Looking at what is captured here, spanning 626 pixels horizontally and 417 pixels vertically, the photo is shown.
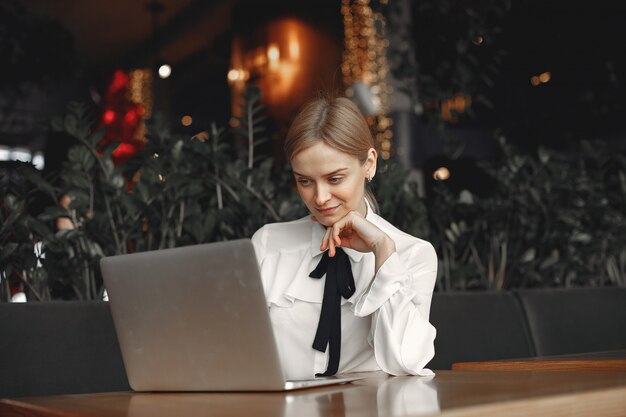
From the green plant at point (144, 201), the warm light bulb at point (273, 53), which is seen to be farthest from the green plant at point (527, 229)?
the warm light bulb at point (273, 53)

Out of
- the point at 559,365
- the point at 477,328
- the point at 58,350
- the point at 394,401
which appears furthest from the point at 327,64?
the point at 394,401

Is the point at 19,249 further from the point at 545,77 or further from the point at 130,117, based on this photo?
the point at 545,77

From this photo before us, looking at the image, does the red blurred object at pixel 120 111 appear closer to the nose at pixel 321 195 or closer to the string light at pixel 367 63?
the string light at pixel 367 63

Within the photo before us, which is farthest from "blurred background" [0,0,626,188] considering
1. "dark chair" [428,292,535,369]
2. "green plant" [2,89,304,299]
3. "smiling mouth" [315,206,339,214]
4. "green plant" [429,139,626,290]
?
"smiling mouth" [315,206,339,214]

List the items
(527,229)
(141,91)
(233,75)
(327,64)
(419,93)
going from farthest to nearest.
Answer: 1. (327,64)
2. (233,75)
3. (141,91)
4. (419,93)
5. (527,229)

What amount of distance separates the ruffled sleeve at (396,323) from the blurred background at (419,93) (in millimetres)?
600

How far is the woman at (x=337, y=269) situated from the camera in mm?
1619

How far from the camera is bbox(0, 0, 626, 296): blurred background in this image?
296cm

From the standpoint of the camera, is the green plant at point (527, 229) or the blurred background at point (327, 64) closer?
the green plant at point (527, 229)

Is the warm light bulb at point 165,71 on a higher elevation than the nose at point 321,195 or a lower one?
higher

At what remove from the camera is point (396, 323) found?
1.60m

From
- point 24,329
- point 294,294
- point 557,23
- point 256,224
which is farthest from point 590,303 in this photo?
point 557,23

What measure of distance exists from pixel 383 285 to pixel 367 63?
4665 mm

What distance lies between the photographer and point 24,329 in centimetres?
170
